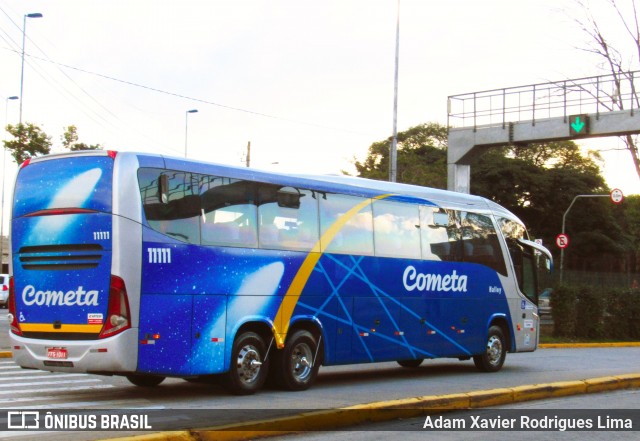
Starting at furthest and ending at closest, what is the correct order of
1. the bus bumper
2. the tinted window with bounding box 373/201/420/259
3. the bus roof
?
the tinted window with bounding box 373/201/420/259 < the bus roof < the bus bumper

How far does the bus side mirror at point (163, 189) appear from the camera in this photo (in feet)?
39.9

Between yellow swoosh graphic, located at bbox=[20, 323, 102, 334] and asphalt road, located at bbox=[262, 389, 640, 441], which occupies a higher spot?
yellow swoosh graphic, located at bbox=[20, 323, 102, 334]

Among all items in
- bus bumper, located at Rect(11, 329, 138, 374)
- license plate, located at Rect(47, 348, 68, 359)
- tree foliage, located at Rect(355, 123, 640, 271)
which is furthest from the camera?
tree foliage, located at Rect(355, 123, 640, 271)

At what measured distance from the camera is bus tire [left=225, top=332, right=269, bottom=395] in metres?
13.0

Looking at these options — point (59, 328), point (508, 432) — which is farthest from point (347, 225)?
point (508, 432)

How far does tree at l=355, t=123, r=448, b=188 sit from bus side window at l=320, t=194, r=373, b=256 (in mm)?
49559

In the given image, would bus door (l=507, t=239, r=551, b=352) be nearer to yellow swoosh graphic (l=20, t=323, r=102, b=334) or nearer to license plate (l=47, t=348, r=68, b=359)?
yellow swoosh graphic (l=20, t=323, r=102, b=334)

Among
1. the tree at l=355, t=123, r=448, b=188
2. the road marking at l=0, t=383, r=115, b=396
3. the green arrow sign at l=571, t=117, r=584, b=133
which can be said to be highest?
the tree at l=355, t=123, r=448, b=188

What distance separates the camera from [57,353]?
11836mm

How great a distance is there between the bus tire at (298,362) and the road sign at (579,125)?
1708 cm

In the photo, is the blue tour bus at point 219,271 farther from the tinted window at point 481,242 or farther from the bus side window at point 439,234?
the tinted window at point 481,242

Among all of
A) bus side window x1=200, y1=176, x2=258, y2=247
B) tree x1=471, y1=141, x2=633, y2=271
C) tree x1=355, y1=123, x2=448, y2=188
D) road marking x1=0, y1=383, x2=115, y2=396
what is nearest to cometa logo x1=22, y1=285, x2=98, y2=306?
road marking x1=0, y1=383, x2=115, y2=396

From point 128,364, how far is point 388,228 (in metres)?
5.95

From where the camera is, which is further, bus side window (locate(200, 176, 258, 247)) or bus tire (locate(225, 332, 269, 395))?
bus tire (locate(225, 332, 269, 395))
